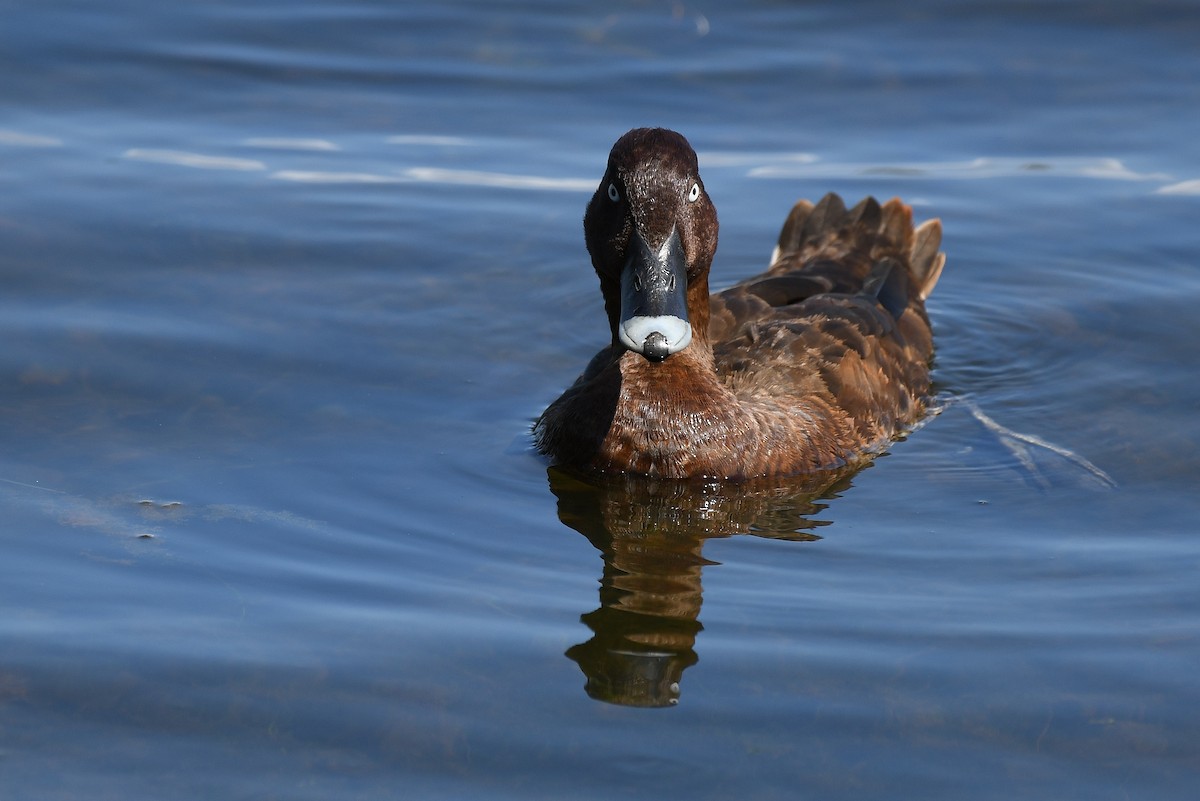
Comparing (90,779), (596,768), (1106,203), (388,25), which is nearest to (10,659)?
(90,779)

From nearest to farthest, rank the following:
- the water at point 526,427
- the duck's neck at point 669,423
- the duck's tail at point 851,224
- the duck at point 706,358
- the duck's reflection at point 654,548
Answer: the water at point 526,427 → the duck's reflection at point 654,548 → the duck at point 706,358 → the duck's neck at point 669,423 → the duck's tail at point 851,224

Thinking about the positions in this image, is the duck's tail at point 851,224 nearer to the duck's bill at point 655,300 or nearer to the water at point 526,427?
the water at point 526,427

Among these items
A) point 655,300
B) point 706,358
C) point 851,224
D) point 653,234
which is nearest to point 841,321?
point 706,358

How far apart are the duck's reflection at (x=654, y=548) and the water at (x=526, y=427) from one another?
2cm

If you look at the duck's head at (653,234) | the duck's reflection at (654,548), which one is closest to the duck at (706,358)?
the duck's head at (653,234)

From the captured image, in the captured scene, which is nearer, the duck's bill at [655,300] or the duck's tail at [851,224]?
the duck's bill at [655,300]

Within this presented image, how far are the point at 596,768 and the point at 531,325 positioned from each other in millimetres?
4773

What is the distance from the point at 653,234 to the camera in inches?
271

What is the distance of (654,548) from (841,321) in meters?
2.17

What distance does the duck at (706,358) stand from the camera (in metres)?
6.89

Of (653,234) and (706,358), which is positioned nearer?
(653,234)

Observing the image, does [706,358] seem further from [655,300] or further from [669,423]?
[655,300]

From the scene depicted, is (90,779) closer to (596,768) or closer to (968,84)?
(596,768)

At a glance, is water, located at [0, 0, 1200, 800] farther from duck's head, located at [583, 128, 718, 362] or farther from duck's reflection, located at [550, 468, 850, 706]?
duck's head, located at [583, 128, 718, 362]
